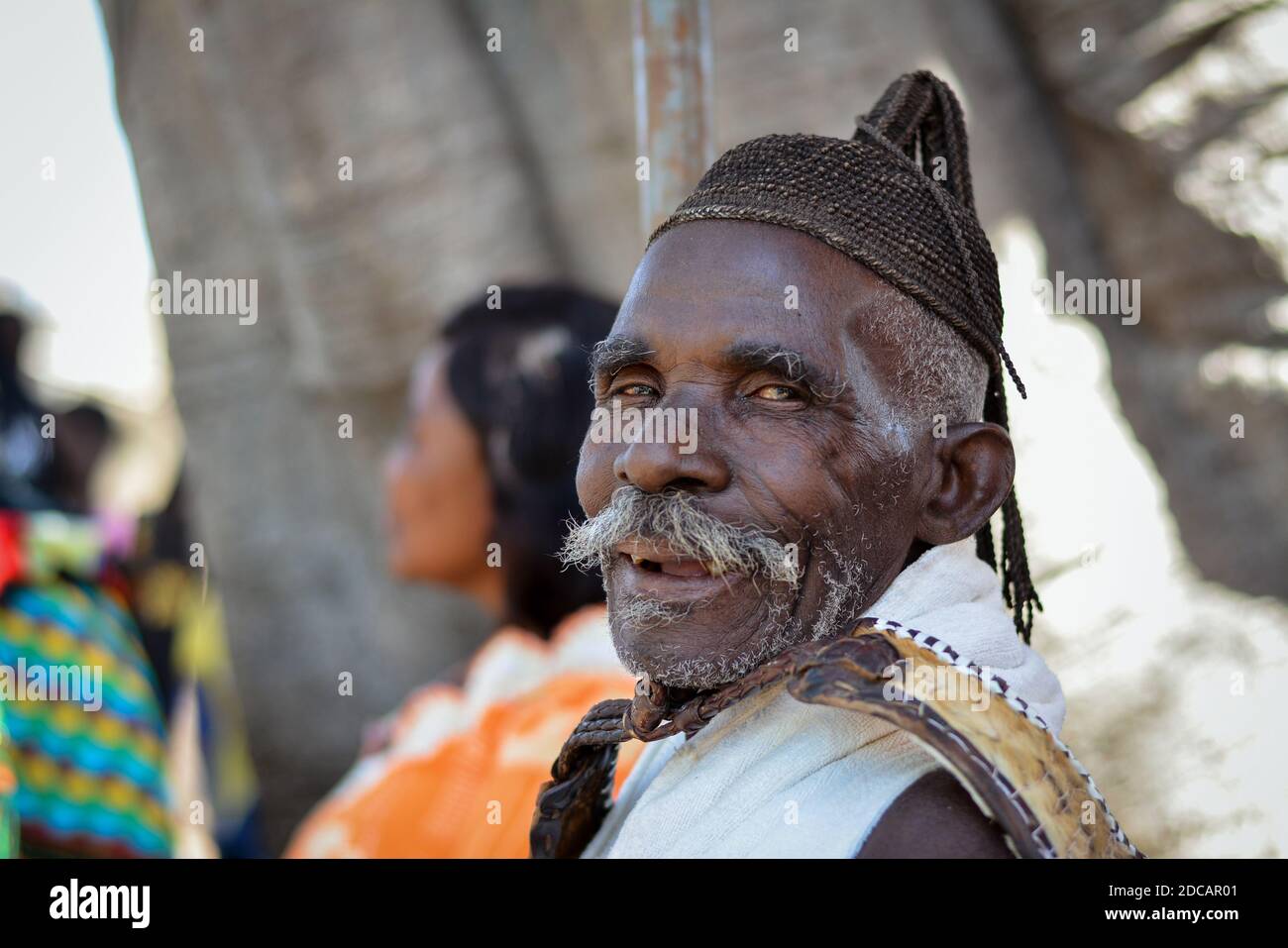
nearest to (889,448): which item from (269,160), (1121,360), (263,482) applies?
(1121,360)

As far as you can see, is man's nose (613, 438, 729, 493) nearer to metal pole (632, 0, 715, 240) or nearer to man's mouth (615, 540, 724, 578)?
man's mouth (615, 540, 724, 578)

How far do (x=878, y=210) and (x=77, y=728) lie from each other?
3789mm

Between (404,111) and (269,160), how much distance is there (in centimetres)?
75

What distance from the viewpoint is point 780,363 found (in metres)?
1.91

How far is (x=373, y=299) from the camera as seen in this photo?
6.32 m

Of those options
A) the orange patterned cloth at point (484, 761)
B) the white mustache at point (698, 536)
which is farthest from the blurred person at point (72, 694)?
the white mustache at point (698, 536)
